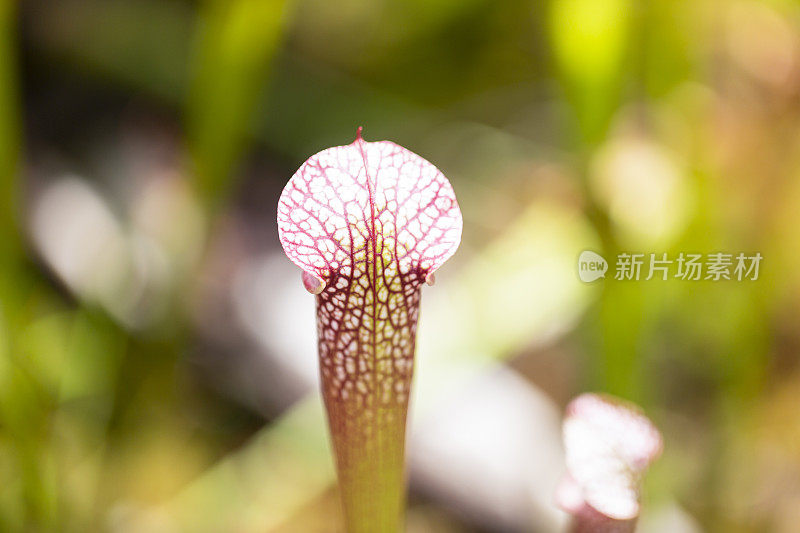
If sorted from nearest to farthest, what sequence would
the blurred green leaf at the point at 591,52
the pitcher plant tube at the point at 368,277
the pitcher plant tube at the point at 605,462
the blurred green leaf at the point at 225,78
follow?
the pitcher plant tube at the point at 368,277 < the pitcher plant tube at the point at 605,462 < the blurred green leaf at the point at 591,52 < the blurred green leaf at the point at 225,78

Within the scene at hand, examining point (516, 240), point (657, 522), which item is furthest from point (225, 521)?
point (516, 240)

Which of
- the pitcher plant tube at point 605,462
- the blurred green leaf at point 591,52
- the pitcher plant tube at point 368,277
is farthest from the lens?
the blurred green leaf at point 591,52

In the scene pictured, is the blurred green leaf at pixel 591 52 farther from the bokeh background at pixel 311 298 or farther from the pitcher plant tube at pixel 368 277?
the pitcher plant tube at pixel 368 277

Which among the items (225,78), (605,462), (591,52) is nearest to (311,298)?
(225,78)

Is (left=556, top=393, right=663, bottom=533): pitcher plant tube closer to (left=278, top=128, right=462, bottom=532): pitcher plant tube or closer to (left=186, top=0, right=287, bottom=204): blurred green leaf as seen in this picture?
(left=278, top=128, right=462, bottom=532): pitcher plant tube

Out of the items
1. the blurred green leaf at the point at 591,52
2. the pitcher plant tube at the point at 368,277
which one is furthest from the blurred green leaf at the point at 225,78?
the pitcher plant tube at the point at 368,277

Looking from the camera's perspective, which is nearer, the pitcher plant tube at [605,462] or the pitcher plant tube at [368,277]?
the pitcher plant tube at [368,277]

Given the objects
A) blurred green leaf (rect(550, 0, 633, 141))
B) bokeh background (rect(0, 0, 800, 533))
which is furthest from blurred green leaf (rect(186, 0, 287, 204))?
blurred green leaf (rect(550, 0, 633, 141))
